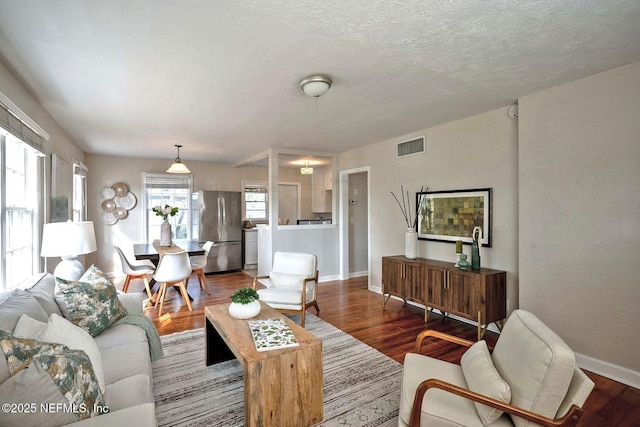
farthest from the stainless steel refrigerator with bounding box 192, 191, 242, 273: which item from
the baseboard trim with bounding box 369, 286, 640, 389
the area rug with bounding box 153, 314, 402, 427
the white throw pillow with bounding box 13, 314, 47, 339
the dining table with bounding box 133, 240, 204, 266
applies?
the baseboard trim with bounding box 369, 286, 640, 389

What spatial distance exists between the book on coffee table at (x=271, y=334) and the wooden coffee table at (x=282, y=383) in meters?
0.04

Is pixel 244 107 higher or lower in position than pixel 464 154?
higher

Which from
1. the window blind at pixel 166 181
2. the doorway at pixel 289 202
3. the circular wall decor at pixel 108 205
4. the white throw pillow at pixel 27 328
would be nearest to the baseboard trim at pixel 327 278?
the doorway at pixel 289 202

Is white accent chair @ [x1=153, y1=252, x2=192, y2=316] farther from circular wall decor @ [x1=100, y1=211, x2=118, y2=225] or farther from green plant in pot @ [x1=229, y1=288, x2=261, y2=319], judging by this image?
circular wall decor @ [x1=100, y1=211, x2=118, y2=225]

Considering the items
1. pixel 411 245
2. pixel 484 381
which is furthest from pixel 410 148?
pixel 484 381

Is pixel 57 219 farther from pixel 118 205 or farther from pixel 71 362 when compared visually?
pixel 71 362

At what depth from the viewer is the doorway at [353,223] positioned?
6.02m

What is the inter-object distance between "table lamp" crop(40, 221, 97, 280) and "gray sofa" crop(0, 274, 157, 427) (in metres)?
0.40

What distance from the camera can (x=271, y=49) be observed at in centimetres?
211

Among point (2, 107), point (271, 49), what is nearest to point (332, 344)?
point (271, 49)

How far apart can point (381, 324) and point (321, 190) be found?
173 inches

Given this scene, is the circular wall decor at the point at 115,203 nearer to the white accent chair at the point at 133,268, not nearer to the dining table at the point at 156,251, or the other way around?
the dining table at the point at 156,251

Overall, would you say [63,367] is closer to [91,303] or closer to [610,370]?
[91,303]

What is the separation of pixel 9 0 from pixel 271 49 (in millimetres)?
1353
